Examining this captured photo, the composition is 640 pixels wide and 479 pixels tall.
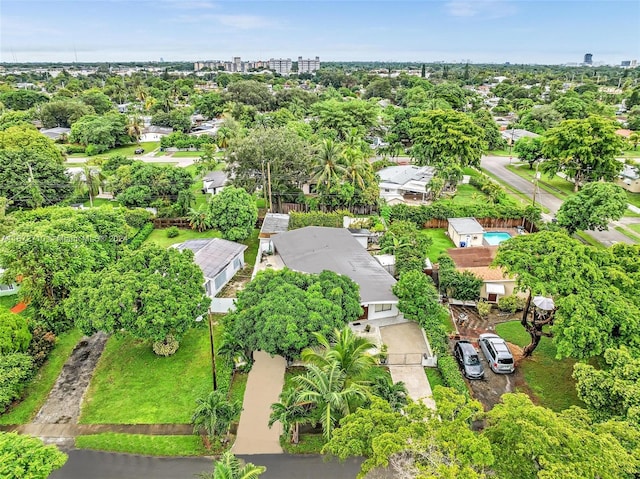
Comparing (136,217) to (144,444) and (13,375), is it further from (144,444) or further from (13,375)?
(144,444)

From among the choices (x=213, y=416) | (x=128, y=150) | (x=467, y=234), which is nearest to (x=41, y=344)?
(x=213, y=416)

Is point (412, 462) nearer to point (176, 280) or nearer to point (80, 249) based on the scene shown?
point (176, 280)

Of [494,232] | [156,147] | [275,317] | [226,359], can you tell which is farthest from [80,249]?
[156,147]

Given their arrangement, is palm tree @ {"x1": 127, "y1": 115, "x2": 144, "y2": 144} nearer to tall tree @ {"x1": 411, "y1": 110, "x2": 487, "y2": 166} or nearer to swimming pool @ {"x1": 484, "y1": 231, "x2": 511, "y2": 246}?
tall tree @ {"x1": 411, "y1": 110, "x2": 487, "y2": 166}

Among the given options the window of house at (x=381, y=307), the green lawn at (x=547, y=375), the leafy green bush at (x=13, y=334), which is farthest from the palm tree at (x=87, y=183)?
the green lawn at (x=547, y=375)

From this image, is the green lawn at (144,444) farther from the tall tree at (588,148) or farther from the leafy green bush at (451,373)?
the tall tree at (588,148)
